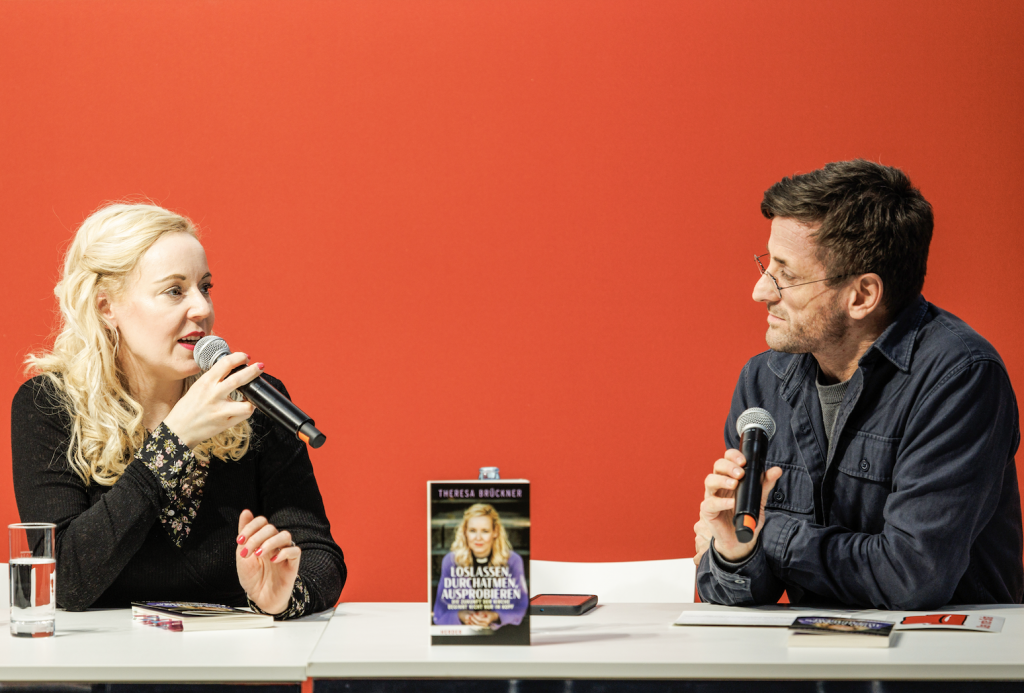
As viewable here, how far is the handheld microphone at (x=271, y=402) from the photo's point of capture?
153 cm

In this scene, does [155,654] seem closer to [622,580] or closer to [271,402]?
[271,402]

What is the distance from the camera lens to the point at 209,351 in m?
1.82

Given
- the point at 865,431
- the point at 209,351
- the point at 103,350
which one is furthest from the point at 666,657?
the point at 103,350

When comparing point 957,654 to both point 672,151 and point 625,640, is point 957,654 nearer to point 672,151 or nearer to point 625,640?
point 625,640

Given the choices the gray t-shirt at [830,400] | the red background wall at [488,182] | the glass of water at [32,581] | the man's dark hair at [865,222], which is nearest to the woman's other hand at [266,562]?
the glass of water at [32,581]

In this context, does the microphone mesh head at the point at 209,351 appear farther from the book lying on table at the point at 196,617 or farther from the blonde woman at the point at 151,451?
the book lying on table at the point at 196,617

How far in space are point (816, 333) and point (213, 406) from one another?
3.99 ft

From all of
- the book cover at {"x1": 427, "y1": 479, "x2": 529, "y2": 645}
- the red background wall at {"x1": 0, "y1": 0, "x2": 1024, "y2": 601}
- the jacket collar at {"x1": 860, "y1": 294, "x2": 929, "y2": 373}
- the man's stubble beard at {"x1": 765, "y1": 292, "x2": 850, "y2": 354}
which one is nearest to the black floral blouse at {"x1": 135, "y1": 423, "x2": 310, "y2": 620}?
the book cover at {"x1": 427, "y1": 479, "x2": 529, "y2": 645}

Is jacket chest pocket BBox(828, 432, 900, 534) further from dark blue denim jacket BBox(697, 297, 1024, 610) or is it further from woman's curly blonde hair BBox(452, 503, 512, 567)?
woman's curly blonde hair BBox(452, 503, 512, 567)

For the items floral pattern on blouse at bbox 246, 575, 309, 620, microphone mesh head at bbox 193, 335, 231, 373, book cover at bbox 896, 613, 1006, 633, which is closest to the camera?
book cover at bbox 896, 613, 1006, 633

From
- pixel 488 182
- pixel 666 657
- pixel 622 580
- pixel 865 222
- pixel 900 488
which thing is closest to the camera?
pixel 666 657

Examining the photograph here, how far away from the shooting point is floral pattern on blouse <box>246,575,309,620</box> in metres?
1.63

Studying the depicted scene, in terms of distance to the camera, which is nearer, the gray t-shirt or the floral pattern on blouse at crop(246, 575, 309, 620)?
the floral pattern on blouse at crop(246, 575, 309, 620)

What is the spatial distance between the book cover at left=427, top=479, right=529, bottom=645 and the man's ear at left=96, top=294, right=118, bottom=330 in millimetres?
954
